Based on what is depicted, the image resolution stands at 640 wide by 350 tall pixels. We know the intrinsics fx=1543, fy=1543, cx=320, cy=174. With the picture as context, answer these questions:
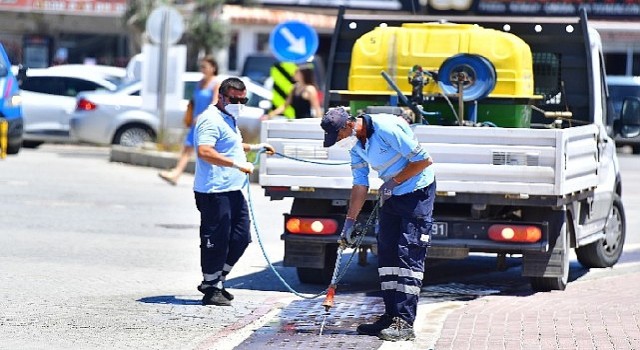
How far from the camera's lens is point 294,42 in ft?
79.0

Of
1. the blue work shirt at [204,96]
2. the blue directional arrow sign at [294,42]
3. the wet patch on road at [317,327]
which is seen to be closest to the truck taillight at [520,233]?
the wet patch on road at [317,327]

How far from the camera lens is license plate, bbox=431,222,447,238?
38.5ft

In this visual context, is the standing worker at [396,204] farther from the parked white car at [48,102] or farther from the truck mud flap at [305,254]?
the parked white car at [48,102]

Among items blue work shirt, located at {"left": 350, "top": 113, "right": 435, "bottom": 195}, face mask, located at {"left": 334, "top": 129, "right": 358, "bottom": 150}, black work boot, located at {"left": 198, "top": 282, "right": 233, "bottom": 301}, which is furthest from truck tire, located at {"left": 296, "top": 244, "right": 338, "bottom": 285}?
face mask, located at {"left": 334, "top": 129, "right": 358, "bottom": 150}

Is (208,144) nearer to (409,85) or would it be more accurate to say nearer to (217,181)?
(217,181)

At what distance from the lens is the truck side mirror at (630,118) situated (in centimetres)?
1384

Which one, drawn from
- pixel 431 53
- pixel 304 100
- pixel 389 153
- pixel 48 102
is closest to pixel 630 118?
pixel 431 53

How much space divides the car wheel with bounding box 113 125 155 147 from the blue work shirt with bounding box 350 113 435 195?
17.3 meters

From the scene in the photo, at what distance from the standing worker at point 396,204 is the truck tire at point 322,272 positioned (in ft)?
8.61

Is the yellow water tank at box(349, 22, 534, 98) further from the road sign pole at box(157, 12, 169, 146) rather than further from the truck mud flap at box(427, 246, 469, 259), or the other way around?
the road sign pole at box(157, 12, 169, 146)

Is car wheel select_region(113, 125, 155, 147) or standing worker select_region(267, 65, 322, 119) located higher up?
standing worker select_region(267, 65, 322, 119)

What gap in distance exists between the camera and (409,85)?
43.2 ft

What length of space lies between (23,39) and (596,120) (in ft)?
127

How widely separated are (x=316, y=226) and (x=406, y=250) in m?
2.40
